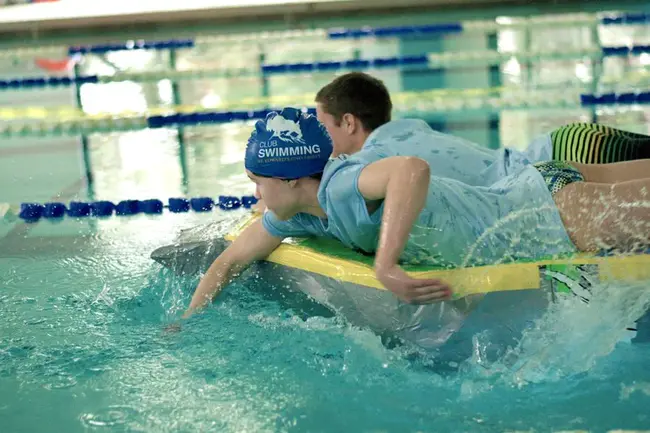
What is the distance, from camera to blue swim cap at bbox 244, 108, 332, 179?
2.52 meters

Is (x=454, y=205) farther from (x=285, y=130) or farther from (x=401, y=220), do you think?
(x=285, y=130)

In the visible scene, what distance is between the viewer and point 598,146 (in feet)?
10.5

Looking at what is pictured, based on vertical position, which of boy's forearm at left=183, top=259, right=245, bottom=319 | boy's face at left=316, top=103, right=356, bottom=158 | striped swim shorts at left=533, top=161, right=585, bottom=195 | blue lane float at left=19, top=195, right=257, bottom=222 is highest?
boy's face at left=316, top=103, right=356, bottom=158

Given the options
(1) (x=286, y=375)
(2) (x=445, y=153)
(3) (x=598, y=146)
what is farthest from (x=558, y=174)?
(1) (x=286, y=375)

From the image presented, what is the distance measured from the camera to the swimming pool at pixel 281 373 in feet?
7.33

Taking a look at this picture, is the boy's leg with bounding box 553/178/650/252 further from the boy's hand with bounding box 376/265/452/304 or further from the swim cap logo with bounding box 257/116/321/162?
the swim cap logo with bounding box 257/116/321/162

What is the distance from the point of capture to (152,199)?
433cm

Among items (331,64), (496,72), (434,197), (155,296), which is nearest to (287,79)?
(331,64)

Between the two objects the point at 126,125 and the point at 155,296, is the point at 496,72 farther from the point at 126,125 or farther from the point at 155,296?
the point at 155,296

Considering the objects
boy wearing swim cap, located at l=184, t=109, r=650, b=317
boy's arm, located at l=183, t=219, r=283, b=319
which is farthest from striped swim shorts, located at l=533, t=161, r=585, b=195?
boy's arm, located at l=183, t=219, r=283, b=319

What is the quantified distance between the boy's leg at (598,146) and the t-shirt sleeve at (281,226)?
39.8 inches

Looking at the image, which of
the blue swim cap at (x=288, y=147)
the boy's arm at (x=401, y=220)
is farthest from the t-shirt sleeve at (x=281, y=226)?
the boy's arm at (x=401, y=220)

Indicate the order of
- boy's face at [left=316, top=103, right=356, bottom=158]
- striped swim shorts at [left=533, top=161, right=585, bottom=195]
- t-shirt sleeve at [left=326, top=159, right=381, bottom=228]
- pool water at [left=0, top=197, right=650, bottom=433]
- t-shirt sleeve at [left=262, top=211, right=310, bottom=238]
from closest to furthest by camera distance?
pool water at [left=0, top=197, right=650, bottom=433]
t-shirt sleeve at [left=326, top=159, right=381, bottom=228]
striped swim shorts at [left=533, top=161, right=585, bottom=195]
t-shirt sleeve at [left=262, top=211, right=310, bottom=238]
boy's face at [left=316, top=103, right=356, bottom=158]

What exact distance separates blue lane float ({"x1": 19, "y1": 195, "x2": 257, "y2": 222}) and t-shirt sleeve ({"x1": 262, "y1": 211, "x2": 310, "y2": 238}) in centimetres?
136
